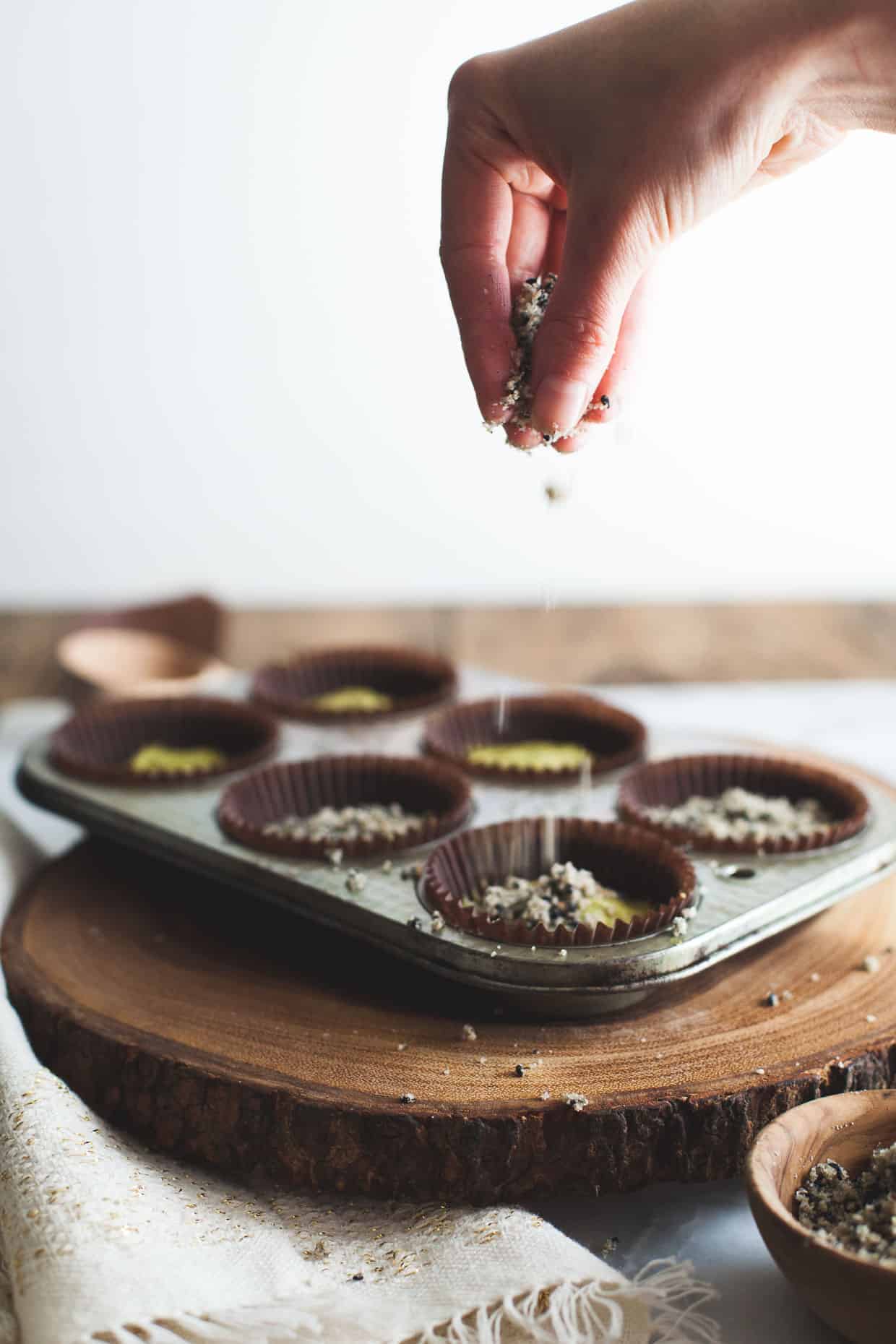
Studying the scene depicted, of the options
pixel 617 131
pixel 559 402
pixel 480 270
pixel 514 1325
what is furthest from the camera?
pixel 480 270

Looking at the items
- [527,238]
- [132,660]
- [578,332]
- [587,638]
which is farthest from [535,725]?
[587,638]

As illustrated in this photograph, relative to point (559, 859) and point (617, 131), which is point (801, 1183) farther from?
point (617, 131)

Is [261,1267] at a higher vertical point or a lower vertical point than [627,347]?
lower

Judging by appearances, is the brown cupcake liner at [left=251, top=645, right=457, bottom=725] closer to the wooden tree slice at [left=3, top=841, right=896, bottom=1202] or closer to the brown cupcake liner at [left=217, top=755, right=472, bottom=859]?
the brown cupcake liner at [left=217, top=755, right=472, bottom=859]

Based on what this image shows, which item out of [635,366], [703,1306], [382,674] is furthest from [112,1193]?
[382,674]

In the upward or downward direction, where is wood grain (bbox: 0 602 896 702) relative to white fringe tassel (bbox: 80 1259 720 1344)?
upward

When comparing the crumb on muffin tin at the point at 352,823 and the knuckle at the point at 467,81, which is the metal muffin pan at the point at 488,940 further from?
the knuckle at the point at 467,81

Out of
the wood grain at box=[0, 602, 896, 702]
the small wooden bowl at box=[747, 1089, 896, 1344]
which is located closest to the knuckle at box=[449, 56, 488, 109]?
the small wooden bowl at box=[747, 1089, 896, 1344]
